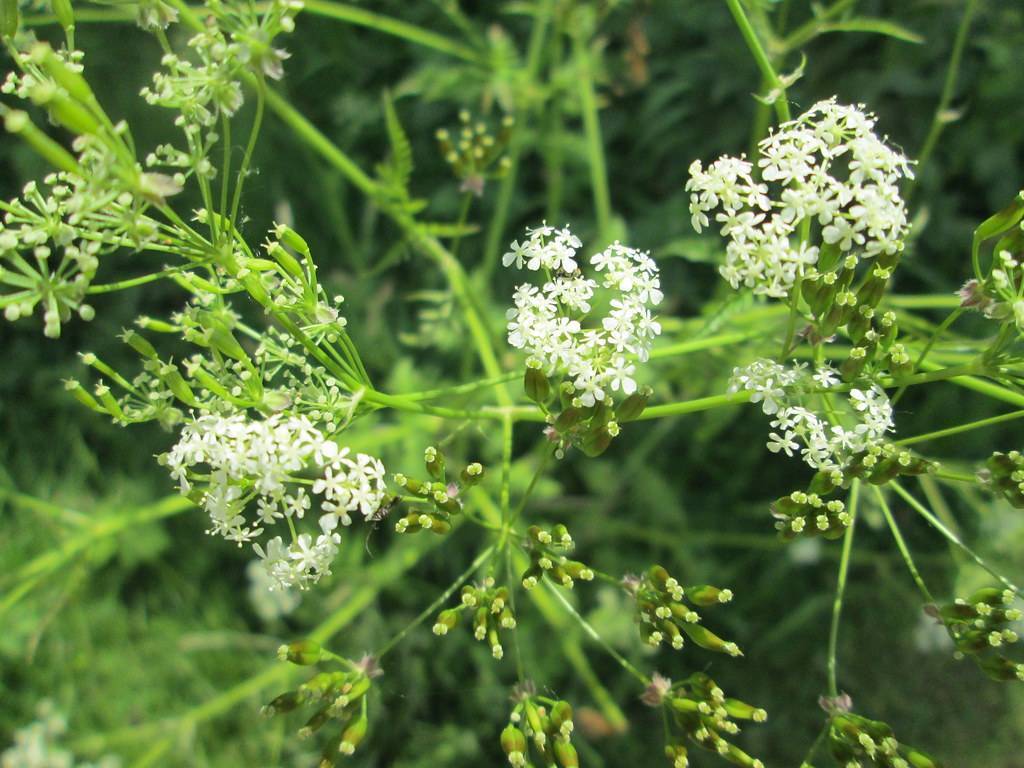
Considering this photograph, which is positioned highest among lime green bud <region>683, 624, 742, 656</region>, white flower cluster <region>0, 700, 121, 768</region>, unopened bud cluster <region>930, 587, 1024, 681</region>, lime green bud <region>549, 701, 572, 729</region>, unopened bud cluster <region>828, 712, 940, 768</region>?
unopened bud cluster <region>930, 587, 1024, 681</region>

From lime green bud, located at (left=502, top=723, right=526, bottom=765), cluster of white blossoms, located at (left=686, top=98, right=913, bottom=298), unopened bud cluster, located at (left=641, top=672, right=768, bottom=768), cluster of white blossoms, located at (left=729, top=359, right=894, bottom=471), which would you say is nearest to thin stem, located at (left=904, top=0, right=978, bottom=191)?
cluster of white blossoms, located at (left=686, top=98, right=913, bottom=298)

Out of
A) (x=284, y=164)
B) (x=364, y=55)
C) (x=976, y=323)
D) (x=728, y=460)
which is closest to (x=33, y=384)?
(x=284, y=164)

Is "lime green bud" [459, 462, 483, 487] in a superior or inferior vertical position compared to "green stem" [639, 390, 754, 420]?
inferior

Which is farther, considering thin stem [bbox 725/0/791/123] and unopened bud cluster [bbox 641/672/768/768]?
thin stem [bbox 725/0/791/123]

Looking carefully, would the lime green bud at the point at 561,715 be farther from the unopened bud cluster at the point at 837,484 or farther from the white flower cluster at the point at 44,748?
the white flower cluster at the point at 44,748

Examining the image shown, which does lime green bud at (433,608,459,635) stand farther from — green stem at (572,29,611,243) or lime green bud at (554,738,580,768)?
green stem at (572,29,611,243)

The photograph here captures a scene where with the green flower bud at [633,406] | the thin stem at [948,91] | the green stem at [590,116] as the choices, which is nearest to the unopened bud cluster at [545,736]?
the green flower bud at [633,406]
